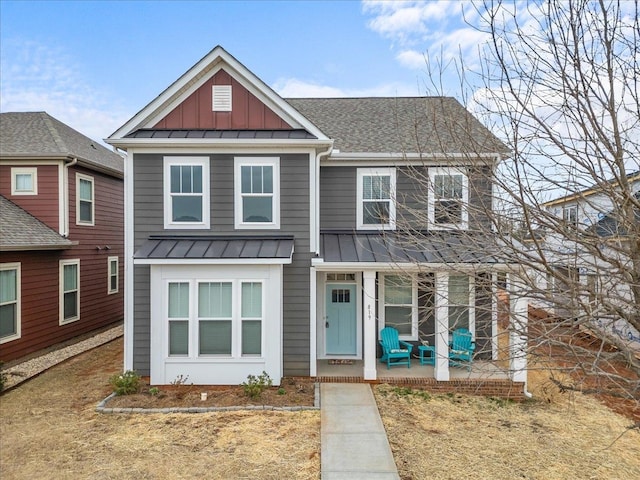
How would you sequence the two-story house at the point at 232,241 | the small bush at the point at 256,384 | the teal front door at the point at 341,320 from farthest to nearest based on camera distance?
the teal front door at the point at 341,320, the two-story house at the point at 232,241, the small bush at the point at 256,384

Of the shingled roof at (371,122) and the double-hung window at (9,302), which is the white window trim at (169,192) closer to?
the shingled roof at (371,122)

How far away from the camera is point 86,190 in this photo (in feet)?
41.8

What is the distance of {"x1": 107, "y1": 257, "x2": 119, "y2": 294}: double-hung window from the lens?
46.8 feet

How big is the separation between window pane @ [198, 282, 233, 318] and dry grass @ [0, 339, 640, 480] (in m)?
2.14

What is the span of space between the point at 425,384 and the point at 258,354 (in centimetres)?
382

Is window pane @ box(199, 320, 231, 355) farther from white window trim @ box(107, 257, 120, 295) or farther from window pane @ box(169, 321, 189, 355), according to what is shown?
white window trim @ box(107, 257, 120, 295)

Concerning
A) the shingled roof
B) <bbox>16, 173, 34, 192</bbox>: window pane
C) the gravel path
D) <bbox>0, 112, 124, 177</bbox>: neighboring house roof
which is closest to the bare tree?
the shingled roof

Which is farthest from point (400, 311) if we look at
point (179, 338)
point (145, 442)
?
point (145, 442)

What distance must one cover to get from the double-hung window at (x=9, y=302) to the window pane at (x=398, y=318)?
10.3 m

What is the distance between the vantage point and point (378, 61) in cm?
1007

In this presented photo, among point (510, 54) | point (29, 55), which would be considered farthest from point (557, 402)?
point (29, 55)

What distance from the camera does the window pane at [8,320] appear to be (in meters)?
9.79

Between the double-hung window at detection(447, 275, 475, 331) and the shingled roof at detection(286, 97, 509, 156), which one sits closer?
the double-hung window at detection(447, 275, 475, 331)

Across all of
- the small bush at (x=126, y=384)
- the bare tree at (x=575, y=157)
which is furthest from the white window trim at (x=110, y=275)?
the bare tree at (x=575, y=157)
